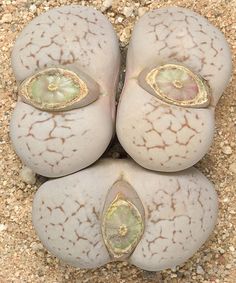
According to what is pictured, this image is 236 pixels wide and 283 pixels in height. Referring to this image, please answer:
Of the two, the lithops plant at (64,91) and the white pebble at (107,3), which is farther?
the white pebble at (107,3)

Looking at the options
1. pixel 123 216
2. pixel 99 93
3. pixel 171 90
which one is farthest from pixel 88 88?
pixel 123 216

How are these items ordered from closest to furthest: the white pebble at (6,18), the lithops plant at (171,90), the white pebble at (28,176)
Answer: the lithops plant at (171,90) < the white pebble at (28,176) < the white pebble at (6,18)

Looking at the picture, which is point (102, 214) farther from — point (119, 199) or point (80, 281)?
point (80, 281)

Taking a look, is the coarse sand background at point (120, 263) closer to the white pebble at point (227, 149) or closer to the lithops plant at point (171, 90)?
the white pebble at point (227, 149)

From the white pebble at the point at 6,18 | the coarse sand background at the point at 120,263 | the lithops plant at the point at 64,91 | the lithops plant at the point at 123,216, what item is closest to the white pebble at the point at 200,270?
the coarse sand background at the point at 120,263

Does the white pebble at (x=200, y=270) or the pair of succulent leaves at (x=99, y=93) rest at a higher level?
the pair of succulent leaves at (x=99, y=93)

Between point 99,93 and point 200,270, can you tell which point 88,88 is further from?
point 200,270

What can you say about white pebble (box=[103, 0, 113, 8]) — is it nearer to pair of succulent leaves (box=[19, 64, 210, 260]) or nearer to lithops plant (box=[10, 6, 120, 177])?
lithops plant (box=[10, 6, 120, 177])

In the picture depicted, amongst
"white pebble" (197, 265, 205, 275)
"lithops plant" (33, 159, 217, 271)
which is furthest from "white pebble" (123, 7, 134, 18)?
"white pebble" (197, 265, 205, 275)
